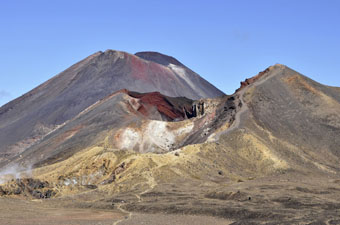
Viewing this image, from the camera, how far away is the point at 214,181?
244 feet

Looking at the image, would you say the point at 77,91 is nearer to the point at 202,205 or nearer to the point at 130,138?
the point at 130,138

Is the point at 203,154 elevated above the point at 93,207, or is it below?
above

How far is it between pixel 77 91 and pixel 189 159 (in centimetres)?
9236

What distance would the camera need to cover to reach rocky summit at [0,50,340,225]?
57.4m

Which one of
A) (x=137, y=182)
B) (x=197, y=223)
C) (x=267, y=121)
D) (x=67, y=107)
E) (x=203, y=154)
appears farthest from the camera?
(x=67, y=107)

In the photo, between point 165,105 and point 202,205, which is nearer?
point 202,205

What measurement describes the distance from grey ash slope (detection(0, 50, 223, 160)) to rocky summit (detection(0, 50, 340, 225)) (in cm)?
97

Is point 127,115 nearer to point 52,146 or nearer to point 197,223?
point 52,146

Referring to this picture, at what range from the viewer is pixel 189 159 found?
80.2 m

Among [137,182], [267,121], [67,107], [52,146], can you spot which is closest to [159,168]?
[137,182]

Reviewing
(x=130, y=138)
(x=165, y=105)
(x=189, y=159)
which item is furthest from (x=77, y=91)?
(x=189, y=159)

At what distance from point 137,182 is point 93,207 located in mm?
9887

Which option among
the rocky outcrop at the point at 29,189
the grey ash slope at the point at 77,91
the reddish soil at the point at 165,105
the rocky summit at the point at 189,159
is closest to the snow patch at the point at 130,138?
the rocky summit at the point at 189,159

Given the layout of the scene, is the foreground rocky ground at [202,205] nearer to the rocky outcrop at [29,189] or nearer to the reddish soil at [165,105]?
the rocky outcrop at [29,189]
